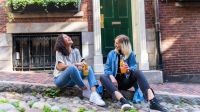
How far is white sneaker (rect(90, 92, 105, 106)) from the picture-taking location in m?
5.89

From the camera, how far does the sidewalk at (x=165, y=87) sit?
6.53m

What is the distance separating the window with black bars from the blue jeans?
4.07 meters

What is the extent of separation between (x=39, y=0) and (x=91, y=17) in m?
1.48

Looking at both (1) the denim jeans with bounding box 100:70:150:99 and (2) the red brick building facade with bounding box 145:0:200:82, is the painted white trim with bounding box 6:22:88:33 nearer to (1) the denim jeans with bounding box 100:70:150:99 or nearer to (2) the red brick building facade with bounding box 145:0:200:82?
(2) the red brick building facade with bounding box 145:0:200:82

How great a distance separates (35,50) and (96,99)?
4.75 meters

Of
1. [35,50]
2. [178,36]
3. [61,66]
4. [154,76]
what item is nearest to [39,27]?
[35,50]

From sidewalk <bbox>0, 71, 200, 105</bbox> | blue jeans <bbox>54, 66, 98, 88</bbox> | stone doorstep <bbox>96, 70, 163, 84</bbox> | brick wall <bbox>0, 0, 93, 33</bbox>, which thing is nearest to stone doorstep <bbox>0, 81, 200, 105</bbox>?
sidewalk <bbox>0, 71, 200, 105</bbox>

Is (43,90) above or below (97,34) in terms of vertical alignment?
below

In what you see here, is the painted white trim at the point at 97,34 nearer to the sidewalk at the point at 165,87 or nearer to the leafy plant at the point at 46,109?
the sidewalk at the point at 165,87

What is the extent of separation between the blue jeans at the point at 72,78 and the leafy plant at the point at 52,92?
0.20m

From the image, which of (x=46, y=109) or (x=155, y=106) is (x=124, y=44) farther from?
(x=46, y=109)

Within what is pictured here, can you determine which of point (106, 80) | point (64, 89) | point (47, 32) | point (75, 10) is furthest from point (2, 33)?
point (106, 80)

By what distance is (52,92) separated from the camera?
637cm

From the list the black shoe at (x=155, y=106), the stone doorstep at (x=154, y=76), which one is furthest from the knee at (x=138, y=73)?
the stone doorstep at (x=154, y=76)
